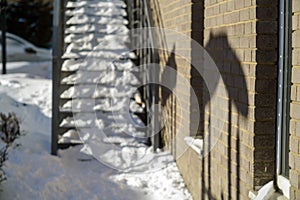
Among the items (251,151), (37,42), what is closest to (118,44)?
(251,151)

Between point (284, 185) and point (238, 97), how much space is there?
0.70 metres

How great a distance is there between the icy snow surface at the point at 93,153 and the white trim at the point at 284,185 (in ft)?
5.61

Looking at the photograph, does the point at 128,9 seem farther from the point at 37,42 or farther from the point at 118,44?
the point at 37,42

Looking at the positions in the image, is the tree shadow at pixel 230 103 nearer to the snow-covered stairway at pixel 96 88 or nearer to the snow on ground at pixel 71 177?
the snow on ground at pixel 71 177

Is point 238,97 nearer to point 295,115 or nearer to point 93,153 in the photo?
point 295,115

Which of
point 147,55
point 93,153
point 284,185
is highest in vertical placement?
point 147,55

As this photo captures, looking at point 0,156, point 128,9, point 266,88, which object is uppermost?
point 128,9

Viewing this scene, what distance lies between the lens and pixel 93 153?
5207mm

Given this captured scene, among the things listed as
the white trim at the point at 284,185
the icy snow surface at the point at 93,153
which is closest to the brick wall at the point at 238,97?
the white trim at the point at 284,185

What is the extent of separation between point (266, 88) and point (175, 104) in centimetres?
Result: 213

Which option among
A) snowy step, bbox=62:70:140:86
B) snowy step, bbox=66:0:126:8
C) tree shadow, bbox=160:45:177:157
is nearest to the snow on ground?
tree shadow, bbox=160:45:177:157

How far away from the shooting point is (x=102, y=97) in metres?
5.77

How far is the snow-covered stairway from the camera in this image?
216 inches

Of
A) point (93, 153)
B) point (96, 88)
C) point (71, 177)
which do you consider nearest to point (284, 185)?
point (71, 177)
